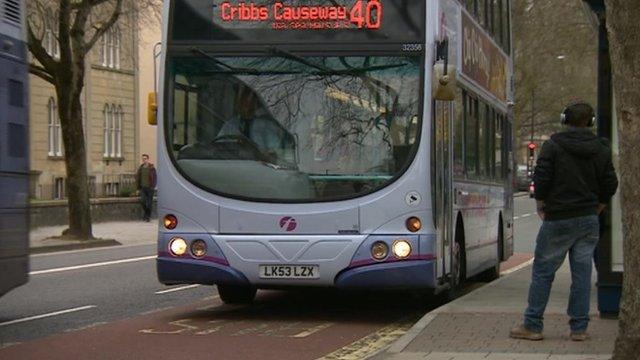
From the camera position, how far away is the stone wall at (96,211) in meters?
28.7

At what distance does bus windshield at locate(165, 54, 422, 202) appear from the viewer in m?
10.3

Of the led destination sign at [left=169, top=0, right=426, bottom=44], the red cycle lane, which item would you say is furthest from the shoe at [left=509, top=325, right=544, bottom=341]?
the led destination sign at [left=169, top=0, right=426, bottom=44]

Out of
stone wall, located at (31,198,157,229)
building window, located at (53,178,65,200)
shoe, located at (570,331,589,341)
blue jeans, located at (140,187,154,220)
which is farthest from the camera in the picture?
building window, located at (53,178,65,200)

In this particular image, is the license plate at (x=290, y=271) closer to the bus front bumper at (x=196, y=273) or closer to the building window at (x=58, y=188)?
the bus front bumper at (x=196, y=273)

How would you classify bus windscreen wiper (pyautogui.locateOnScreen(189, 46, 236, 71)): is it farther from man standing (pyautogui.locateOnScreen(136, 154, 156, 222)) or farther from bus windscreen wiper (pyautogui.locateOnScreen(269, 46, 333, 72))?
man standing (pyautogui.locateOnScreen(136, 154, 156, 222))

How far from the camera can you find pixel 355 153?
33.8ft

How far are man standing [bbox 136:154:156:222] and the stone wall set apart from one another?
0.51m

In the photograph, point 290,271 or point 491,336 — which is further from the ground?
point 290,271

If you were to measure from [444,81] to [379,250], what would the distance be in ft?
5.70

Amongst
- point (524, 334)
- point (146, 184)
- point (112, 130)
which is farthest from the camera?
point (112, 130)

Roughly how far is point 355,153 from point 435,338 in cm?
228

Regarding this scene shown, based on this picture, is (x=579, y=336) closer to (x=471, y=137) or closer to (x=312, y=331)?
(x=312, y=331)

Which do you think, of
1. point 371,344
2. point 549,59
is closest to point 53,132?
point 549,59

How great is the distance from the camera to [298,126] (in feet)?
34.1
